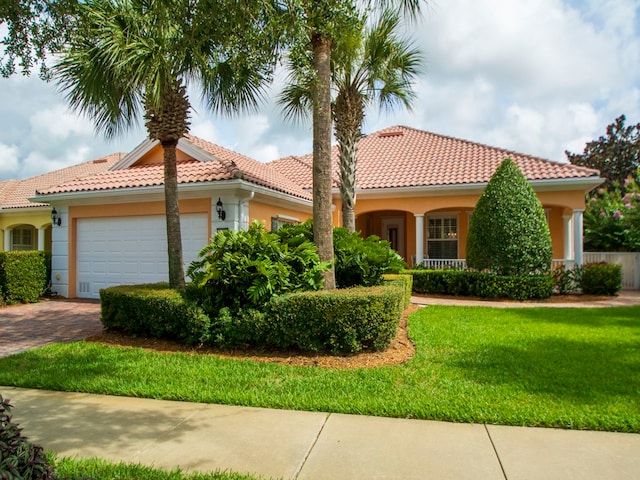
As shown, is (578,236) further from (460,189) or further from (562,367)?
(562,367)

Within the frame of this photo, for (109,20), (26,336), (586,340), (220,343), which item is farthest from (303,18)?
(26,336)

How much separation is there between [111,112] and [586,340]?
9.86 m

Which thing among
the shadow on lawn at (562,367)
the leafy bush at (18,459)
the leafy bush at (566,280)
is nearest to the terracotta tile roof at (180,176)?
the shadow on lawn at (562,367)

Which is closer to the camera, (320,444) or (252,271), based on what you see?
(320,444)

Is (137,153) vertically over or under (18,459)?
over

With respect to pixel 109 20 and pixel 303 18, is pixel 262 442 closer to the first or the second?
pixel 303 18

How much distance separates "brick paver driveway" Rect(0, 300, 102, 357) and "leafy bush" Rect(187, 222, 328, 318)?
292 centimetres

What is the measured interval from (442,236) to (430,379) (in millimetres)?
13218

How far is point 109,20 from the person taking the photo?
7391 mm

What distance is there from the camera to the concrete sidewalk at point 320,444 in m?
3.37

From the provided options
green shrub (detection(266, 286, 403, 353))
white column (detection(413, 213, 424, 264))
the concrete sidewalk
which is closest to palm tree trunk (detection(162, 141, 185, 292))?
green shrub (detection(266, 286, 403, 353))

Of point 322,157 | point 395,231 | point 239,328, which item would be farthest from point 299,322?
point 395,231

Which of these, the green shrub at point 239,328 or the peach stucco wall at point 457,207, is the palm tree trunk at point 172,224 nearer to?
the green shrub at point 239,328

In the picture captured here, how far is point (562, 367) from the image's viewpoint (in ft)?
19.4
